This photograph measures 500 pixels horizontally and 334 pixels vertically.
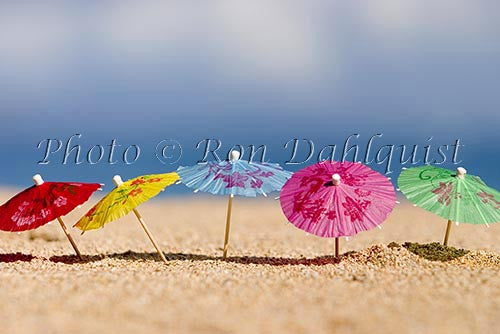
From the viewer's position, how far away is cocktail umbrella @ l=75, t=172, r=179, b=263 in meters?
6.88

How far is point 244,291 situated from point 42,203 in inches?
122

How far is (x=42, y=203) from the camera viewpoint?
7.33m

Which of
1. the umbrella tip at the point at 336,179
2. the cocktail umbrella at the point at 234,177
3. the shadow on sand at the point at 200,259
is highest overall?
the umbrella tip at the point at 336,179

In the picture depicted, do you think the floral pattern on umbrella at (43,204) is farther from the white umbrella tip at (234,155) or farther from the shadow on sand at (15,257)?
the white umbrella tip at (234,155)

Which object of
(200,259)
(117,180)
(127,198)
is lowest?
(200,259)

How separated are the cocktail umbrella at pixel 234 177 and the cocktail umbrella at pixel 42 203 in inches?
45.3

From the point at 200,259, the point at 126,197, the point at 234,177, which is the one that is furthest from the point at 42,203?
the point at 234,177

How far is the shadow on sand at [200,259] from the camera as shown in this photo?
7.32 metres

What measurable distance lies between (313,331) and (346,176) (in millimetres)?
3234

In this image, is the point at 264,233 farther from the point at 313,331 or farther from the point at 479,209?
the point at 313,331

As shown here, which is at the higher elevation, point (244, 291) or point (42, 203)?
point (42, 203)

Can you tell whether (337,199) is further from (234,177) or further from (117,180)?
(117,180)

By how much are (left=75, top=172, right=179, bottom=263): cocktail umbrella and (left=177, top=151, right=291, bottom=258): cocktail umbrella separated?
238 mm

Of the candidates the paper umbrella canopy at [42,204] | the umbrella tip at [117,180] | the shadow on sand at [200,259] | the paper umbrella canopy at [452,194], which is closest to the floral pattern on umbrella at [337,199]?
the paper umbrella canopy at [452,194]
